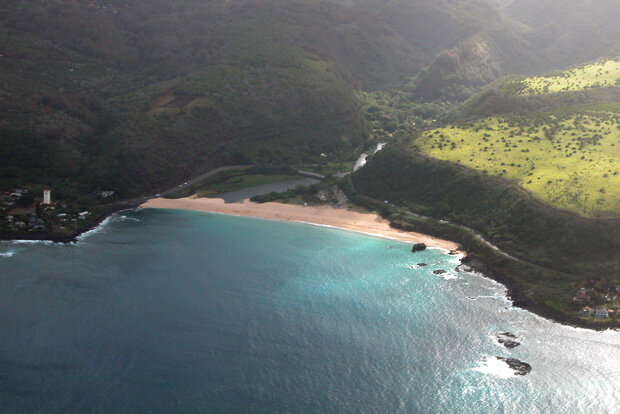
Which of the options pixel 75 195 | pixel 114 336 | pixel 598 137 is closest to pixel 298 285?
pixel 114 336

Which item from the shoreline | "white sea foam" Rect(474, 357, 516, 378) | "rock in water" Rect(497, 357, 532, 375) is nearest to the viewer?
"white sea foam" Rect(474, 357, 516, 378)

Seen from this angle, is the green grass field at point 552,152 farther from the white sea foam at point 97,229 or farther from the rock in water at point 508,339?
the white sea foam at point 97,229

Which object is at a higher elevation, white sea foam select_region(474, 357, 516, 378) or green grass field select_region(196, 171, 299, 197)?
green grass field select_region(196, 171, 299, 197)

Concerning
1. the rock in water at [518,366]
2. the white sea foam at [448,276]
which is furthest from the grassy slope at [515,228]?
the rock in water at [518,366]

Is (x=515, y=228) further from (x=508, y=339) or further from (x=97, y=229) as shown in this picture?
(x=97, y=229)

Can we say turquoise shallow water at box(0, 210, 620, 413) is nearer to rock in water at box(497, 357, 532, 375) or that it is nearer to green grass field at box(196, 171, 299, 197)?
rock in water at box(497, 357, 532, 375)

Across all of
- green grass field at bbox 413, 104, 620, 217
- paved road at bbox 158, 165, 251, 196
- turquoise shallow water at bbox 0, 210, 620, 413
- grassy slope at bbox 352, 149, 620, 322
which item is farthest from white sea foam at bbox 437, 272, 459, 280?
paved road at bbox 158, 165, 251, 196

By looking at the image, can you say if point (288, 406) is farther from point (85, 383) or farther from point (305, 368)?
point (85, 383)
